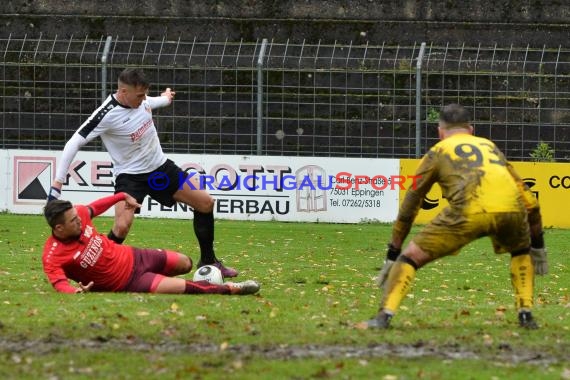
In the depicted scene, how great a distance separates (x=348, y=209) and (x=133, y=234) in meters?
5.09

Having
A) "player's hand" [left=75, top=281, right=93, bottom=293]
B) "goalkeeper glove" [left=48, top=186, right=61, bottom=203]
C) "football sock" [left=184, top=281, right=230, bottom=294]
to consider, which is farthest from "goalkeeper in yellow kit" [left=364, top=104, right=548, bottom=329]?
"goalkeeper glove" [left=48, top=186, right=61, bottom=203]

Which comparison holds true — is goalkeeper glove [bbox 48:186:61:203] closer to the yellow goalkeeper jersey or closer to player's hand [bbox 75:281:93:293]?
player's hand [bbox 75:281:93:293]

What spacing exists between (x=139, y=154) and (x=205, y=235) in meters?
1.05

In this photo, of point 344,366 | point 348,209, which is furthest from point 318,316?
point 348,209

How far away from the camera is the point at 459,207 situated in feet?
30.8

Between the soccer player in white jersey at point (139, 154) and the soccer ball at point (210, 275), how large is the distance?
0.80 metres

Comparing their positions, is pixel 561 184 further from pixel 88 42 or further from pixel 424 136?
pixel 88 42

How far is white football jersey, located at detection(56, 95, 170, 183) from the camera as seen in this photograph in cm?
1306

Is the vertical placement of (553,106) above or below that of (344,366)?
above

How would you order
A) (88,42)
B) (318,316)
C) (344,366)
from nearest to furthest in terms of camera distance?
(344,366), (318,316), (88,42)

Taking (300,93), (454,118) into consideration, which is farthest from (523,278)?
(300,93)

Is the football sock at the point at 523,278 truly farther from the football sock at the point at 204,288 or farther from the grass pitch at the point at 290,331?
the football sock at the point at 204,288

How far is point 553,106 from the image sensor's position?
79.2 ft

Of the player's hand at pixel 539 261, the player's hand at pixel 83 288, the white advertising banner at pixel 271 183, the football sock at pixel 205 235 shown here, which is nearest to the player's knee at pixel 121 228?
the football sock at pixel 205 235
